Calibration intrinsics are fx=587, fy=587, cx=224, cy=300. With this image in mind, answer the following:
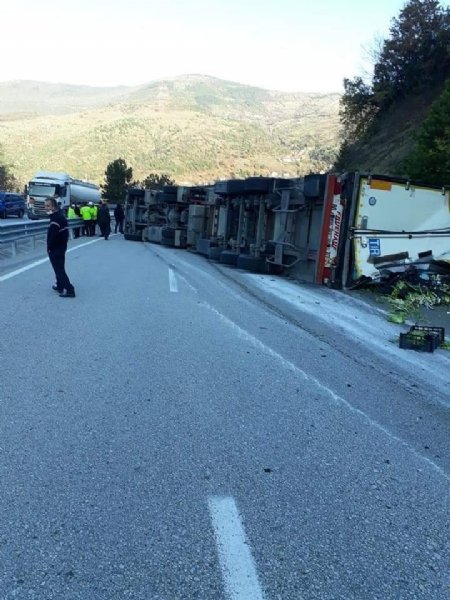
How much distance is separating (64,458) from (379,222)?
9684 millimetres

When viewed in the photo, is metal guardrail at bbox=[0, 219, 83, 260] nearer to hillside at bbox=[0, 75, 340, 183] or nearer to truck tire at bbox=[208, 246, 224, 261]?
truck tire at bbox=[208, 246, 224, 261]

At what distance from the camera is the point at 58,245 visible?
9500mm

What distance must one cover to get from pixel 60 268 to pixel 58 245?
42 centimetres

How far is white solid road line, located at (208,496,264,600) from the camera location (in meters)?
2.45

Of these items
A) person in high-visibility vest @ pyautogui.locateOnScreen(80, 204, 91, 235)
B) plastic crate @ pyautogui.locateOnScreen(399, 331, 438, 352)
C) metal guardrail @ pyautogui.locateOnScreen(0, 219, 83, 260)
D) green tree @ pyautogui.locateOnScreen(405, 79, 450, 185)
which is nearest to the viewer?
plastic crate @ pyautogui.locateOnScreen(399, 331, 438, 352)

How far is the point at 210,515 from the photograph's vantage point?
3.01 m

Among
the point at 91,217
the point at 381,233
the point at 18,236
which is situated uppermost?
the point at 381,233

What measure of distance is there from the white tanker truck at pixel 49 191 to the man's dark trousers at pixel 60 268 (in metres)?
29.4

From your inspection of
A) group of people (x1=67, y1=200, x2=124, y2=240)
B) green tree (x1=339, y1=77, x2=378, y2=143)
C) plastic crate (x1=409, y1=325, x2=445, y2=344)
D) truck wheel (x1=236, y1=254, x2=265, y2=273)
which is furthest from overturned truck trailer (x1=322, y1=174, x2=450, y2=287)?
green tree (x1=339, y1=77, x2=378, y2=143)

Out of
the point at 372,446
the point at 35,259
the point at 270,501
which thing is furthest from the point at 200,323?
the point at 35,259

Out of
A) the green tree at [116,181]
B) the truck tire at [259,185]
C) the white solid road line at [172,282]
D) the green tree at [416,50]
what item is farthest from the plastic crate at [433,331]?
the green tree at [116,181]

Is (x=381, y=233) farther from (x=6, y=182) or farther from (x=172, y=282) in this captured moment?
(x=6, y=182)

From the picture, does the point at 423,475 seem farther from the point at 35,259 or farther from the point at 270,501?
the point at 35,259

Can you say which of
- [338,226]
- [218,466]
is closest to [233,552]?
[218,466]
